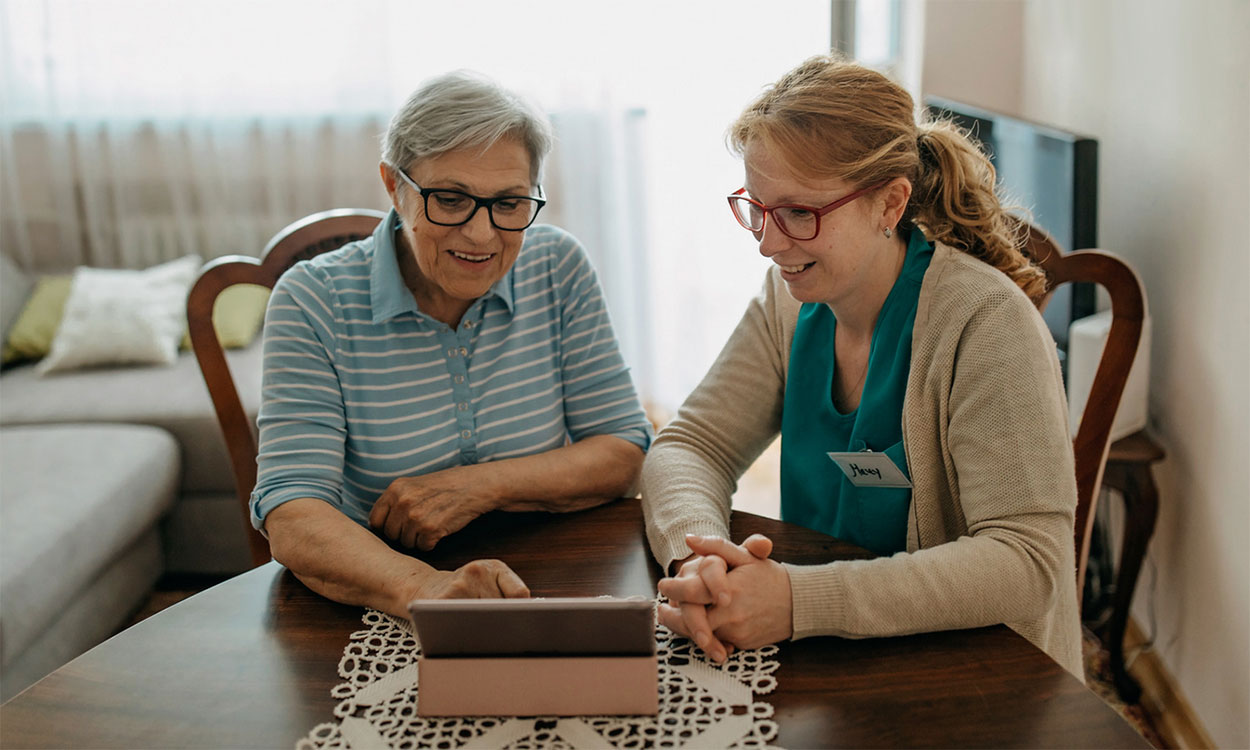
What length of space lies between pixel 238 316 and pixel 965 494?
9.49 ft

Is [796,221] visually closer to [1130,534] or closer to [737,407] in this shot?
[737,407]

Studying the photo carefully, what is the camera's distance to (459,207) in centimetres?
141

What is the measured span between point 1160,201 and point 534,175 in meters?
1.33

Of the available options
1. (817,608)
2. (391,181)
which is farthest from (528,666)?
(391,181)

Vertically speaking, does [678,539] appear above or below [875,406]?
below

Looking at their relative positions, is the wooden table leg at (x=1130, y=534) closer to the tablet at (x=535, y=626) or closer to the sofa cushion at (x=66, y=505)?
the tablet at (x=535, y=626)

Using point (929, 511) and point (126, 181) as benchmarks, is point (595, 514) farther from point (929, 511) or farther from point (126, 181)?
point (126, 181)

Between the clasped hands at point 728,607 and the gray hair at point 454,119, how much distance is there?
0.66 m

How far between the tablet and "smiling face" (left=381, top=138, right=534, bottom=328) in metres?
0.65

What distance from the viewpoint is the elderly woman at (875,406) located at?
107 centimetres

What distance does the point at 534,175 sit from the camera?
148 cm

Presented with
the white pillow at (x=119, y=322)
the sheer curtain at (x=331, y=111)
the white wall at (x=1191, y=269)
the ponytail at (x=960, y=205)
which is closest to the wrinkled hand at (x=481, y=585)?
the ponytail at (x=960, y=205)

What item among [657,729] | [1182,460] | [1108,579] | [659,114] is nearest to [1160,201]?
[1182,460]

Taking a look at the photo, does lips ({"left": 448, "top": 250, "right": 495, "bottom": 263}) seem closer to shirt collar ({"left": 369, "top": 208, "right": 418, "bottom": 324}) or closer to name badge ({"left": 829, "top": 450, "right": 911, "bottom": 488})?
shirt collar ({"left": 369, "top": 208, "right": 418, "bottom": 324})
